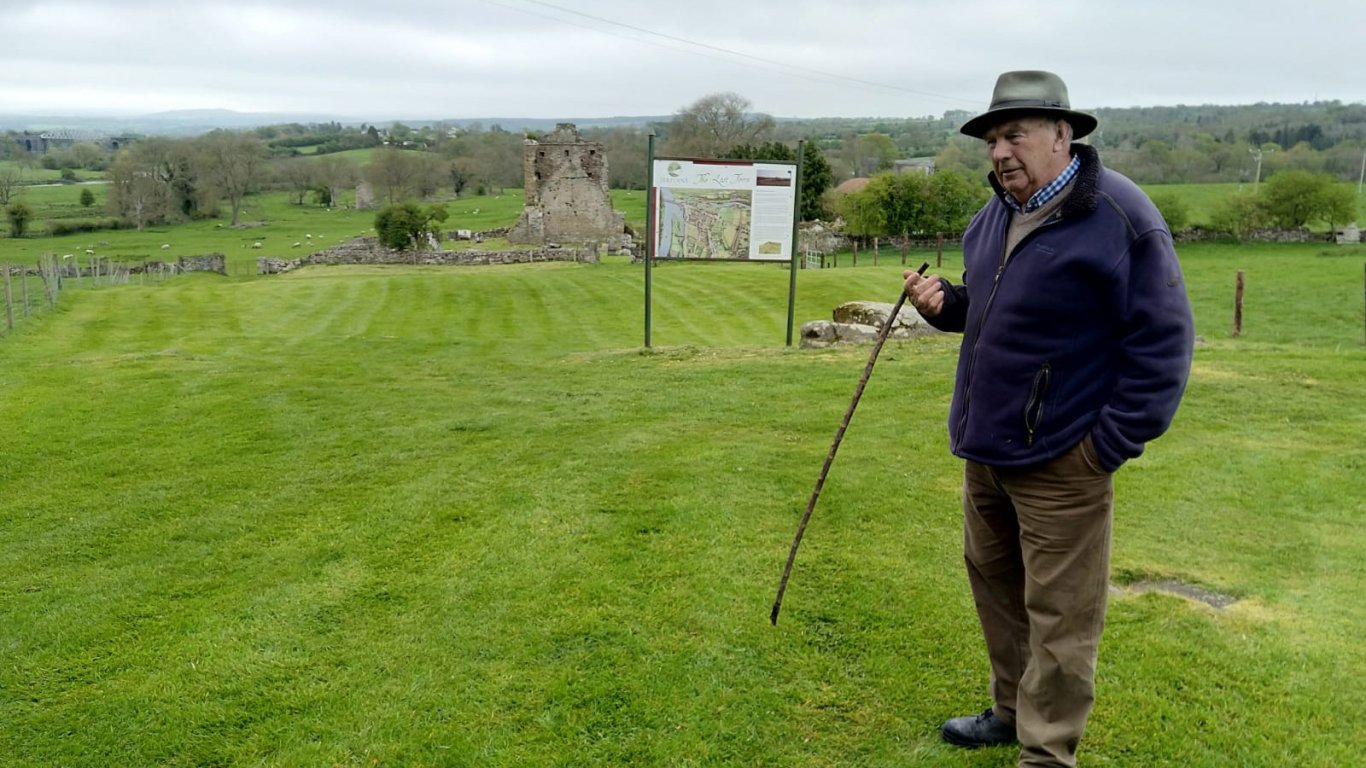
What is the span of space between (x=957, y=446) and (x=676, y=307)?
22.2m

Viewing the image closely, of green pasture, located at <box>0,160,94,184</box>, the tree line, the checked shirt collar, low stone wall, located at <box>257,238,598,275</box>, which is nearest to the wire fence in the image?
low stone wall, located at <box>257,238,598,275</box>

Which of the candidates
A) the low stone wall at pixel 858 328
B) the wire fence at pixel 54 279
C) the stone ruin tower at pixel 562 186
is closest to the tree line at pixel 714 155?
the stone ruin tower at pixel 562 186

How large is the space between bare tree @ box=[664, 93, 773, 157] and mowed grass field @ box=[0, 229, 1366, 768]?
81.1 metres

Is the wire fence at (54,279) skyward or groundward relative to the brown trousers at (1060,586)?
groundward

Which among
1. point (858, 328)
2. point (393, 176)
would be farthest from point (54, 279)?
point (393, 176)

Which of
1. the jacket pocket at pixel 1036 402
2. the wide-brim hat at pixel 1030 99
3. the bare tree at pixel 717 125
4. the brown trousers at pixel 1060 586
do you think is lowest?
the brown trousers at pixel 1060 586

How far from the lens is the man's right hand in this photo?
12.9 ft

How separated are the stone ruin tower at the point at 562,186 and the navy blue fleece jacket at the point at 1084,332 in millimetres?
57083

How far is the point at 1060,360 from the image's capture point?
339 centimetres

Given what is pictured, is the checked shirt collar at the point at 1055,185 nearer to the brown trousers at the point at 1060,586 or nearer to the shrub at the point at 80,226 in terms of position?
the brown trousers at the point at 1060,586

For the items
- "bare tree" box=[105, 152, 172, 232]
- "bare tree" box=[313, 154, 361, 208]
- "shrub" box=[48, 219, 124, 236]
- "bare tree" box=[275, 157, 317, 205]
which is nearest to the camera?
"shrub" box=[48, 219, 124, 236]

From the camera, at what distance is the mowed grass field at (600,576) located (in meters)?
4.20

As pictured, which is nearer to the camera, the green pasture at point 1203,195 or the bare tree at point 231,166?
the green pasture at point 1203,195

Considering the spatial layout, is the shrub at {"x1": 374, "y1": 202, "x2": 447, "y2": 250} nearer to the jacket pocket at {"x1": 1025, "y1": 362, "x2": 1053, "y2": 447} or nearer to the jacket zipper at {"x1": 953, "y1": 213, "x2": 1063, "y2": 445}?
the jacket zipper at {"x1": 953, "y1": 213, "x2": 1063, "y2": 445}
